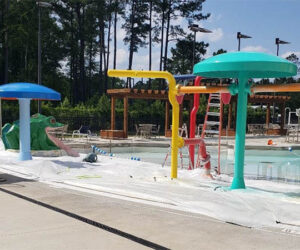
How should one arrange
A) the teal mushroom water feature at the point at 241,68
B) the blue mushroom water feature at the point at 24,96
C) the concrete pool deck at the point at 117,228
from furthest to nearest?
the blue mushroom water feature at the point at 24,96, the teal mushroom water feature at the point at 241,68, the concrete pool deck at the point at 117,228

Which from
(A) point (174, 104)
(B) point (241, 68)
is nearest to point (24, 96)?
(A) point (174, 104)

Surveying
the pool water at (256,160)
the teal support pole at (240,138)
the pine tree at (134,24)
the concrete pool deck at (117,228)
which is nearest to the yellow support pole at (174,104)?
the teal support pole at (240,138)

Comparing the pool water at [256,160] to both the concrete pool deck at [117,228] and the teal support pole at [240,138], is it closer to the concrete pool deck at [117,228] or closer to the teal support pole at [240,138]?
the teal support pole at [240,138]

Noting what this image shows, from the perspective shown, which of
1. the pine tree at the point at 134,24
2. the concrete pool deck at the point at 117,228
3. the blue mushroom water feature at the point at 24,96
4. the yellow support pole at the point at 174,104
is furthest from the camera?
the pine tree at the point at 134,24

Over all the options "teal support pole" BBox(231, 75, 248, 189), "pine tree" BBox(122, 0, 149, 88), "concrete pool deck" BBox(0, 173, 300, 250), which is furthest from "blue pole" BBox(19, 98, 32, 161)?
"pine tree" BBox(122, 0, 149, 88)

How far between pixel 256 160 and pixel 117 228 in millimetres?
10733

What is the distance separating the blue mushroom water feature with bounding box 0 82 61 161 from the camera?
925cm

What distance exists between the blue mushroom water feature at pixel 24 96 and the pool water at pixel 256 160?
163 inches

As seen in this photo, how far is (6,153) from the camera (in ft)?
36.8

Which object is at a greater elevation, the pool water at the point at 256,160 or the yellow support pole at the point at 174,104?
the yellow support pole at the point at 174,104

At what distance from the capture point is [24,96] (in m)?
9.27

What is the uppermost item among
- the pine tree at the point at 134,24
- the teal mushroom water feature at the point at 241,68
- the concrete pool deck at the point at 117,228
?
the pine tree at the point at 134,24

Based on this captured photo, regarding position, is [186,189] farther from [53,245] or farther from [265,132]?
[265,132]

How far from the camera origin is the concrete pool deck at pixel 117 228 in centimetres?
370
